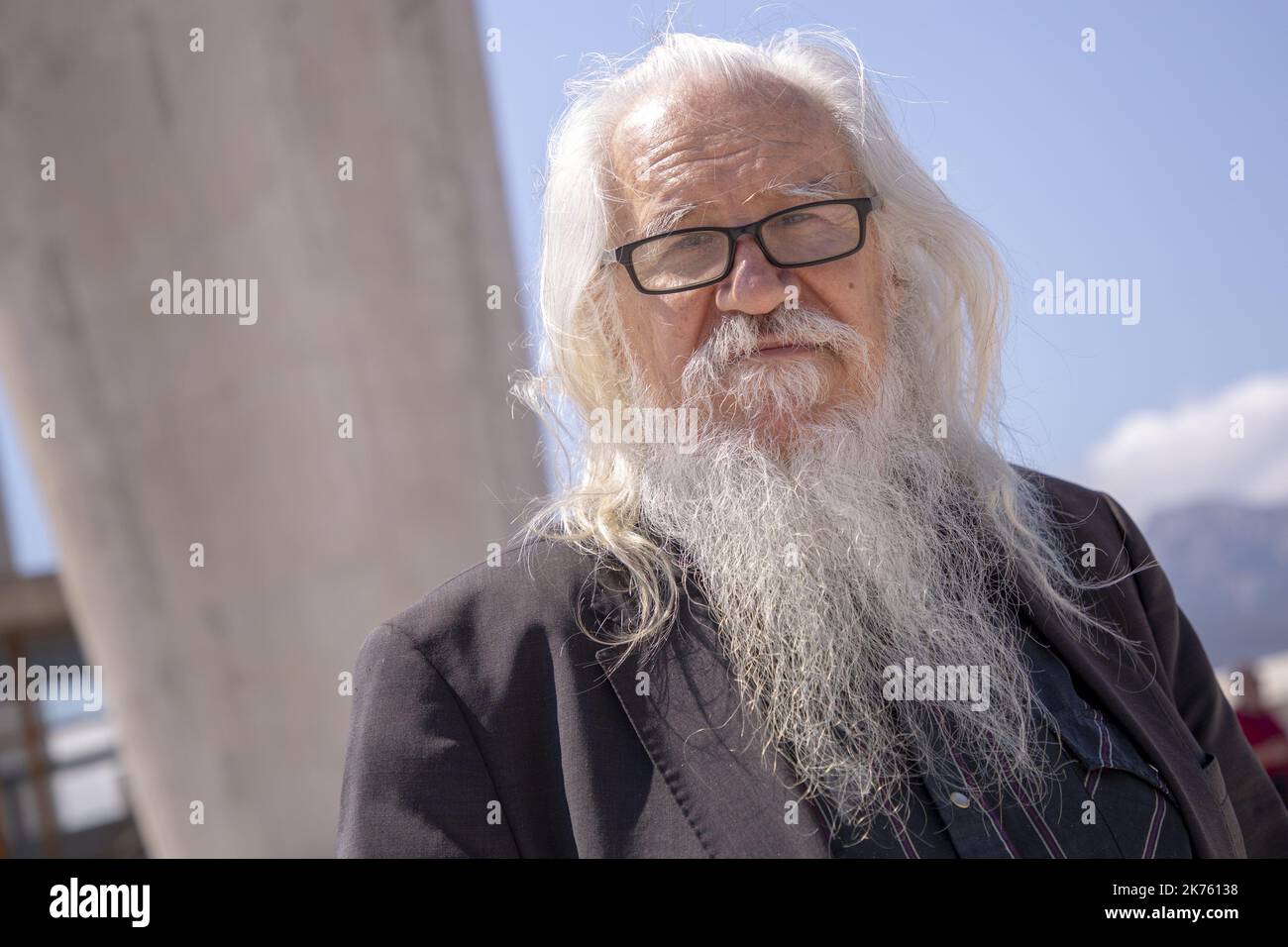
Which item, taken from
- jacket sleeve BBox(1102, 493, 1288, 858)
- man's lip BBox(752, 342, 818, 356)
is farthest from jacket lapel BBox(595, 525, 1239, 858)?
man's lip BBox(752, 342, 818, 356)

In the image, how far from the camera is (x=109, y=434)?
3789mm

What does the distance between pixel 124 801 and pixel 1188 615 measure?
996 centimetres

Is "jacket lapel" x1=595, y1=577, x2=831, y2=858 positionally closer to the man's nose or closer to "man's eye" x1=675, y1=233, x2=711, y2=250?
the man's nose

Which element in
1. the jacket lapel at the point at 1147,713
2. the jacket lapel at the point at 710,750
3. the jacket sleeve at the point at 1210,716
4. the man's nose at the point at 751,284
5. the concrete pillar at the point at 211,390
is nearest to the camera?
the jacket lapel at the point at 710,750

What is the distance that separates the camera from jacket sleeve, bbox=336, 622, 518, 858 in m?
1.38

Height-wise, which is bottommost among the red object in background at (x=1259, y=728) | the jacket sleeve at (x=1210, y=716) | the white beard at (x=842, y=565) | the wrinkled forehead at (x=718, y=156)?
the red object in background at (x=1259, y=728)

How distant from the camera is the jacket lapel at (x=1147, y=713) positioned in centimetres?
153

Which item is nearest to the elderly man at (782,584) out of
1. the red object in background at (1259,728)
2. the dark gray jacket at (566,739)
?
the dark gray jacket at (566,739)

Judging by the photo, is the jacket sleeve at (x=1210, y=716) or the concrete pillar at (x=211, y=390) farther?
the concrete pillar at (x=211, y=390)

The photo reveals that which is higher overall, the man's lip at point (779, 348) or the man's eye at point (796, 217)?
the man's eye at point (796, 217)

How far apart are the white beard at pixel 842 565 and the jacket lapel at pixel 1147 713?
3.0 inches

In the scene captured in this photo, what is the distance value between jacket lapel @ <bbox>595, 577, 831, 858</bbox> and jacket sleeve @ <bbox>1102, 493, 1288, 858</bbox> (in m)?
0.89

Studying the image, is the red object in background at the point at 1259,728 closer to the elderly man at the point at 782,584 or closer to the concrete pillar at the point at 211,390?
the elderly man at the point at 782,584
